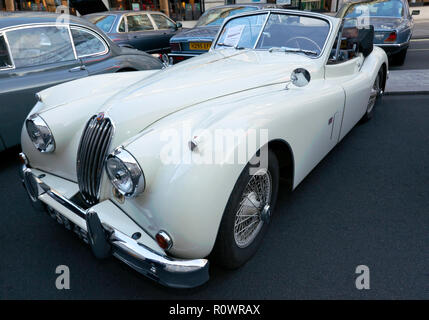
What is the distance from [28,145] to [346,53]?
3.29m

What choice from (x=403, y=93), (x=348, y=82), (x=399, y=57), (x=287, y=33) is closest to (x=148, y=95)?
(x=287, y=33)

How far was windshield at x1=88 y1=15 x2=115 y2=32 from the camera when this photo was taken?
729 cm

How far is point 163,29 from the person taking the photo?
27.2 ft

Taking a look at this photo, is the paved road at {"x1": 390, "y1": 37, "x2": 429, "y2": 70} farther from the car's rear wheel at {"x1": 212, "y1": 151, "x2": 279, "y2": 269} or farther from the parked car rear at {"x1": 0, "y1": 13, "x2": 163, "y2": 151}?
the car's rear wheel at {"x1": 212, "y1": 151, "x2": 279, "y2": 269}

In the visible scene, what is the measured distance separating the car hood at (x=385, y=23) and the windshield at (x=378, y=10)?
22 centimetres

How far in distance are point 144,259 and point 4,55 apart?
3.11 m

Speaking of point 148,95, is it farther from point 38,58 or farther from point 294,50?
point 38,58

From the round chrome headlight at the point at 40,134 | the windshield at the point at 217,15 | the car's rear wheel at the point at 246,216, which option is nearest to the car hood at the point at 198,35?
the windshield at the point at 217,15

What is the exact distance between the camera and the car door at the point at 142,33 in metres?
7.53

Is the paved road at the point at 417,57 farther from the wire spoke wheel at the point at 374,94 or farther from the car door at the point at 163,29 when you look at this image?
the car door at the point at 163,29

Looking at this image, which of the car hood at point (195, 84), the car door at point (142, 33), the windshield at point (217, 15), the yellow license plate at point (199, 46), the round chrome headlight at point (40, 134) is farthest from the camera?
the car door at point (142, 33)

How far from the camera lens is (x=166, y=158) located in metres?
1.54
